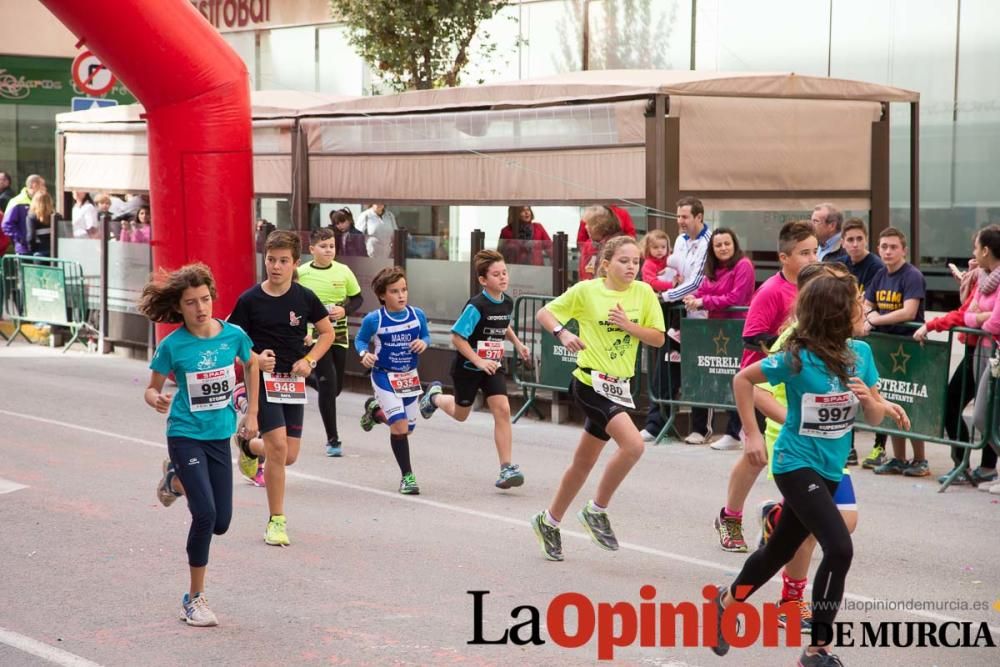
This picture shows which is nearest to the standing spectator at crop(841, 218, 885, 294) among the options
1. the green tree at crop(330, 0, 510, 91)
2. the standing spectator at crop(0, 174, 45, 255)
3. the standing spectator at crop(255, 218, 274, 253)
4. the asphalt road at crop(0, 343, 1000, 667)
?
the asphalt road at crop(0, 343, 1000, 667)

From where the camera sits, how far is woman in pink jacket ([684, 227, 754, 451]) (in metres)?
12.3

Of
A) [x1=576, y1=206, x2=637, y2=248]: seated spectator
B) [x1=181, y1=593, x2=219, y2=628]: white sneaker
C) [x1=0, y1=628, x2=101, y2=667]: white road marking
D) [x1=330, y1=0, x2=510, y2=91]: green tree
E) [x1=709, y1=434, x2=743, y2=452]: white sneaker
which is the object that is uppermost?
[x1=330, y1=0, x2=510, y2=91]: green tree

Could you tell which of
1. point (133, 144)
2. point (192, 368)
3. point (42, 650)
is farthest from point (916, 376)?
point (133, 144)

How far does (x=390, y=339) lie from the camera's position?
10.4 m

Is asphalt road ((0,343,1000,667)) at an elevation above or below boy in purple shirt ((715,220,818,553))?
below

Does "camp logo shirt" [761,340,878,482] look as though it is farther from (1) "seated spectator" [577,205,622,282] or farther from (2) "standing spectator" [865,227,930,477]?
(1) "seated spectator" [577,205,622,282]

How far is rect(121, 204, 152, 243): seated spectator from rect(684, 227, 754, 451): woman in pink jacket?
9151 mm

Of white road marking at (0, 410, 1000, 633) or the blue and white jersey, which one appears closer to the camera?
white road marking at (0, 410, 1000, 633)

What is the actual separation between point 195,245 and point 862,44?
349 inches

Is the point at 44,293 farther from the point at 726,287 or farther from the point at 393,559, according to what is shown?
the point at 393,559

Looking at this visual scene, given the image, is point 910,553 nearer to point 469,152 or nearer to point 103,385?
point 469,152

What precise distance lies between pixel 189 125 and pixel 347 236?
2.15 meters

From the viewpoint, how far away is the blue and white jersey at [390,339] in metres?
10.4

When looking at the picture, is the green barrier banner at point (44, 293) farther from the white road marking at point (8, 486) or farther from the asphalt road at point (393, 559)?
the white road marking at point (8, 486)
